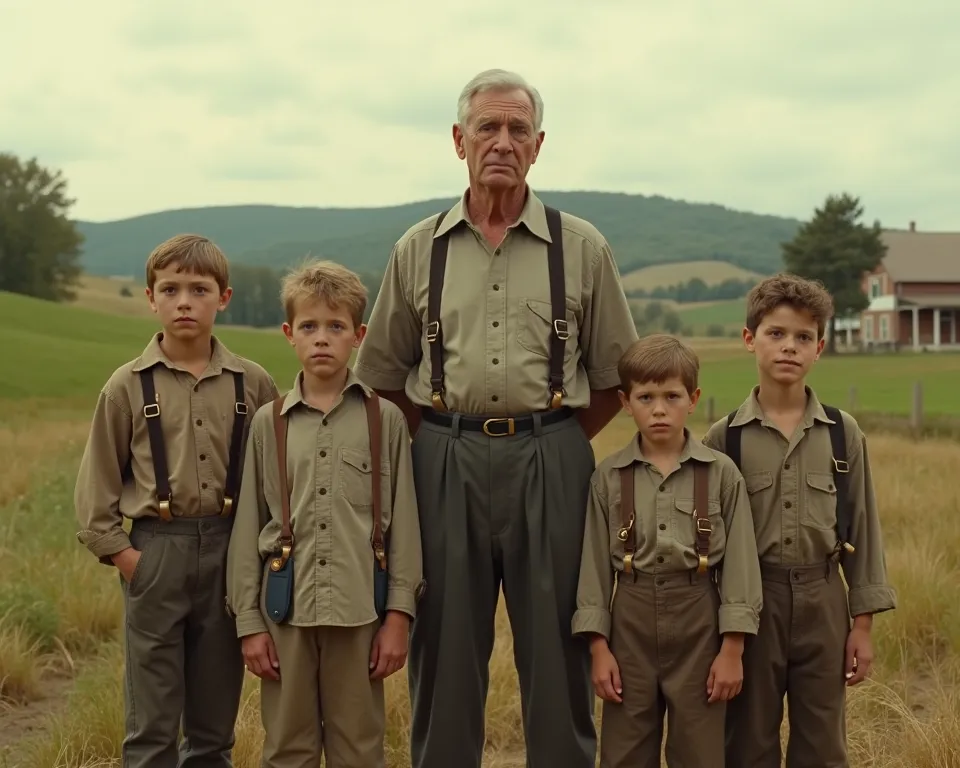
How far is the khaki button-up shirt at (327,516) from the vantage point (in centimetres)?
341

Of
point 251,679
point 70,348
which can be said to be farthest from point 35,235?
point 251,679

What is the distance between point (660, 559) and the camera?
136 inches

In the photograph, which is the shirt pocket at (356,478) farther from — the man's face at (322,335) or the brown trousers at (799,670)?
the brown trousers at (799,670)

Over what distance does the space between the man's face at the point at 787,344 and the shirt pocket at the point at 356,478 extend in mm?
1331

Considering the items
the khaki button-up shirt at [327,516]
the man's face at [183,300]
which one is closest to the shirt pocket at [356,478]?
the khaki button-up shirt at [327,516]

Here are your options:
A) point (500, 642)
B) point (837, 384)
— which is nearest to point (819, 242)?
point (837, 384)

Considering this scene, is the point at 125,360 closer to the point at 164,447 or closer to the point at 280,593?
the point at 164,447

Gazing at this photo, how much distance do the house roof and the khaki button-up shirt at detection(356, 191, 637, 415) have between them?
2513 inches

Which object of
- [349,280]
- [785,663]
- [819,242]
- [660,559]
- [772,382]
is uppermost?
[819,242]

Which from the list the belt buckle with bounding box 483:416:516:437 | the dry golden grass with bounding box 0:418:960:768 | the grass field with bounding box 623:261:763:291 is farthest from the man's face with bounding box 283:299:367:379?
the grass field with bounding box 623:261:763:291

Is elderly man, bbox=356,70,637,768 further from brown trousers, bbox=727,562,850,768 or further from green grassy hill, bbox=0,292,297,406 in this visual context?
green grassy hill, bbox=0,292,297,406

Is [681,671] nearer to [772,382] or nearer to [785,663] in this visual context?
[785,663]

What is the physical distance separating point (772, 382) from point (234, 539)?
1.84 meters

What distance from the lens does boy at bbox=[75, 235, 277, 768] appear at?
354 cm
